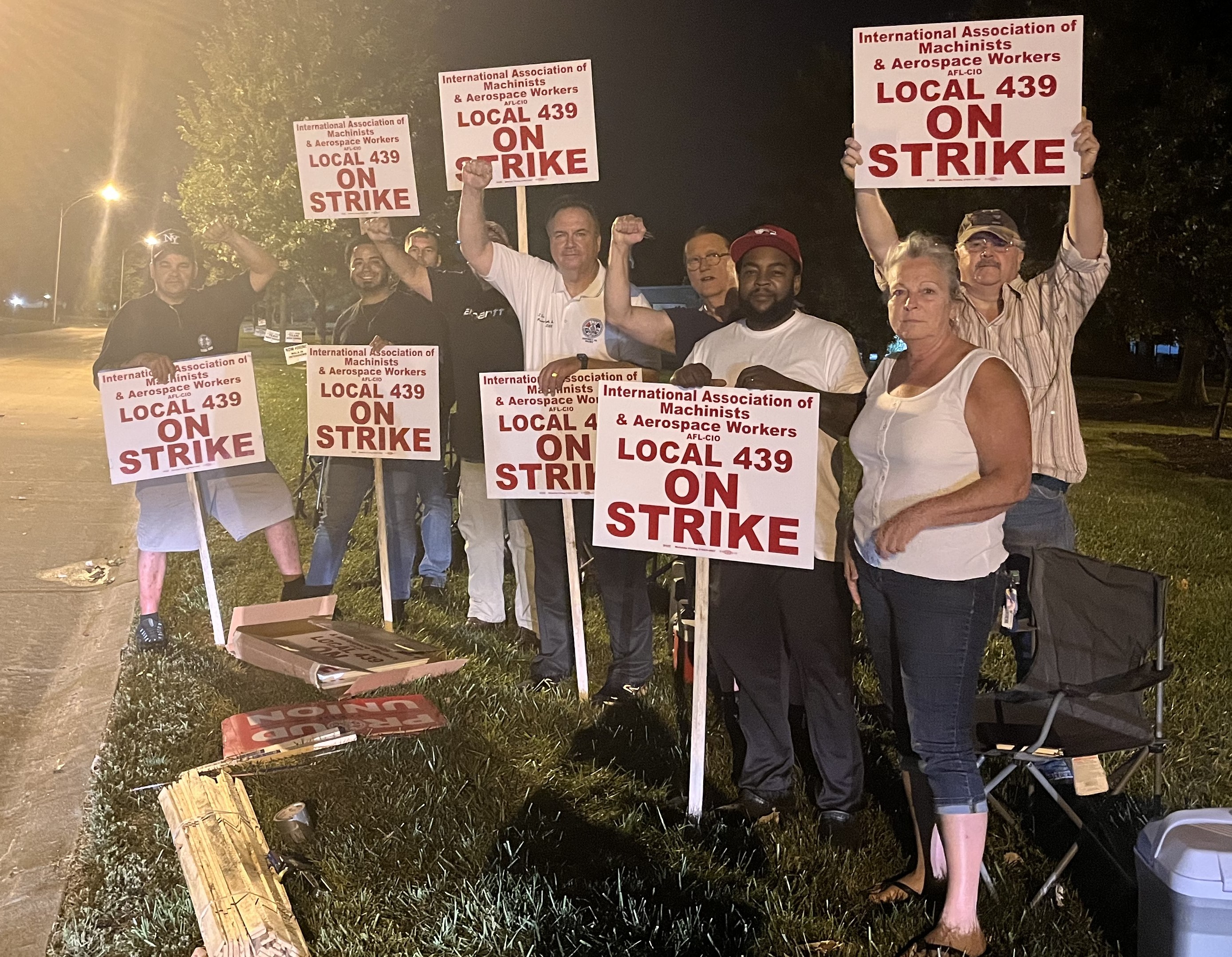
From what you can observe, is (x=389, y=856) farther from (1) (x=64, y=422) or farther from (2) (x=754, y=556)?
(1) (x=64, y=422)

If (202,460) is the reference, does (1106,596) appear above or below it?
below

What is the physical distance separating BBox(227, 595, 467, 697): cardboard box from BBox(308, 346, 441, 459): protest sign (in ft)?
3.17

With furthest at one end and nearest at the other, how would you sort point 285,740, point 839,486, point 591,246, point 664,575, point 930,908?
point 664,575, point 591,246, point 285,740, point 839,486, point 930,908

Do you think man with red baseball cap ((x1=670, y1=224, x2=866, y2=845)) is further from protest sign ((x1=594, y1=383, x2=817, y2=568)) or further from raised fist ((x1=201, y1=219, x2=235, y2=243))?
raised fist ((x1=201, y1=219, x2=235, y2=243))

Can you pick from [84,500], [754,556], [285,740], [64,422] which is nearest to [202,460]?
[285,740]

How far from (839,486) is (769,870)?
1446mm

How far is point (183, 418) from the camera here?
19.8 ft

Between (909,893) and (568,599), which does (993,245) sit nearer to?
(909,893)

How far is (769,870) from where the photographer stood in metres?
3.77

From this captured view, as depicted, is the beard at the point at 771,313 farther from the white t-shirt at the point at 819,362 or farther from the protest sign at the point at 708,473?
the protest sign at the point at 708,473

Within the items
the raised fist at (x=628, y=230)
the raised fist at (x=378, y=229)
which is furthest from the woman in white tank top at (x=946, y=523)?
the raised fist at (x=378, y=229)

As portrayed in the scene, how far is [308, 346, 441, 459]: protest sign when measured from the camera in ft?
19.9

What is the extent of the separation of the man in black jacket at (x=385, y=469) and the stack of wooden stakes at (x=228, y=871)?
236 centimetres

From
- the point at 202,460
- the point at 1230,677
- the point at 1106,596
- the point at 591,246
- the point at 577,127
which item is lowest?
the point at 1230,677
